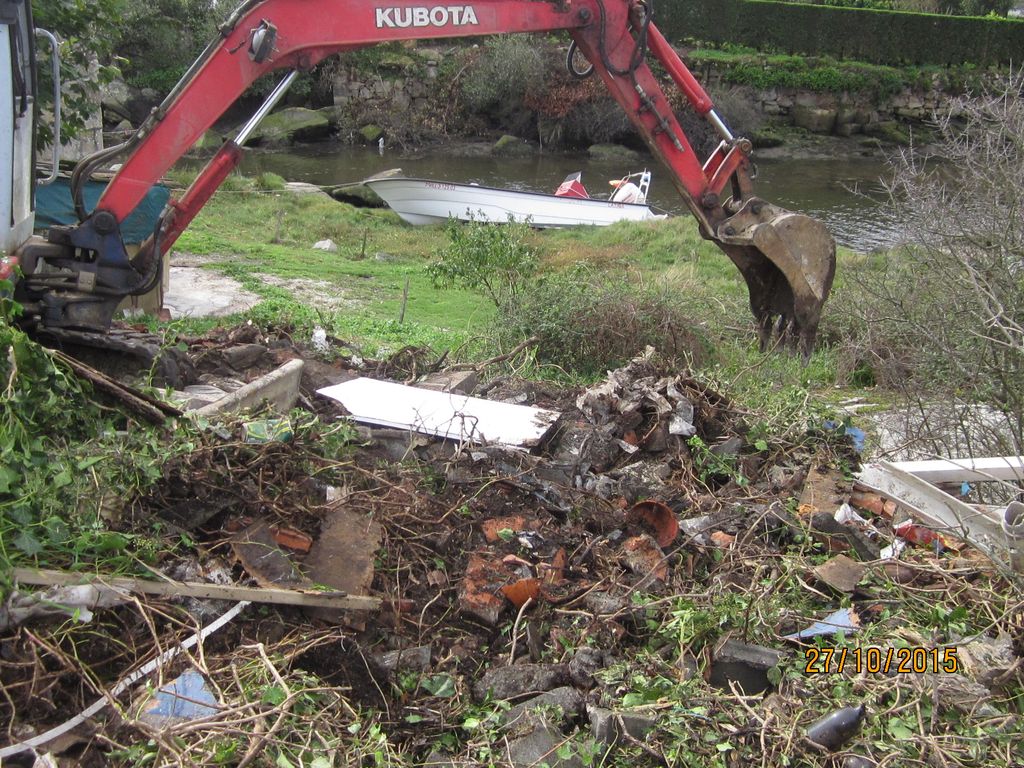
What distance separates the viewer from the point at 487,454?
15.8 ft

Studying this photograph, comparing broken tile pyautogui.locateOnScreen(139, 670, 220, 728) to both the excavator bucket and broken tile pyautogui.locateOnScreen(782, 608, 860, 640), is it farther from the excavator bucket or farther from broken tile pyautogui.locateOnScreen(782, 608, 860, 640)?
→ the excavator bucket

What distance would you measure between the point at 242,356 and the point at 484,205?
1450 centimetres

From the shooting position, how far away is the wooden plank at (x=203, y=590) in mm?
3199

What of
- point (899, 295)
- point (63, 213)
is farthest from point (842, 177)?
point (63, 213)

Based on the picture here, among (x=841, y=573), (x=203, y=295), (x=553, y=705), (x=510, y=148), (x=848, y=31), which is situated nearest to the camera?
(x=553, y=705)

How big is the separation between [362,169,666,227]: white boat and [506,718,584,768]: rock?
16.9 m

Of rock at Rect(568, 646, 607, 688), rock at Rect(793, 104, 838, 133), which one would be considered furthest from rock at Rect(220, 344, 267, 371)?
rock at Rect(793, 104, 838, 133)

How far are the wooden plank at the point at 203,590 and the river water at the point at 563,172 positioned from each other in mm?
20986

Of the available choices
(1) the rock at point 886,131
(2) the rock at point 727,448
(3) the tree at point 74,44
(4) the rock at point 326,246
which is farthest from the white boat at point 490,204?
(1) the rock at point 886,131

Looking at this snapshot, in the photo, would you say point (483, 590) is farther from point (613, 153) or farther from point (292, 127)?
point (292, 127)

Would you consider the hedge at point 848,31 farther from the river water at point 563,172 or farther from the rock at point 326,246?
the rock at point 326,246

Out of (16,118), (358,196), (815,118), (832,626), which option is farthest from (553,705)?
(815,118)

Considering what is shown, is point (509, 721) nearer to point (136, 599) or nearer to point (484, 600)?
point (484, 600)
